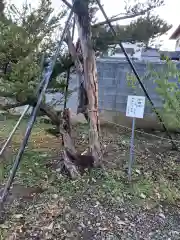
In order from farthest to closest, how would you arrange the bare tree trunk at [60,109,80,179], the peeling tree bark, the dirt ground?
the peeling tree bark, the bare tree trunk at [60,109,80,179], the dirt ground

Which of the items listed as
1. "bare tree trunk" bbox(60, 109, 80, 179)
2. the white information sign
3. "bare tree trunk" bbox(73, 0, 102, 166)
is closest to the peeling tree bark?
"bare tree trunk" bbox(73, 0, 102, 166)

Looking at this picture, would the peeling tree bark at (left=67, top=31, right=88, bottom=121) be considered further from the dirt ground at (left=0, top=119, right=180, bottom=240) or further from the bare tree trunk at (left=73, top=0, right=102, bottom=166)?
the dirt ground at (left=0, top=119, right=180, bottom=240)

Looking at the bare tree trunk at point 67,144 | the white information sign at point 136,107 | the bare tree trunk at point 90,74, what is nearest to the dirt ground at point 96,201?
the bare tree trunk at point 67,144

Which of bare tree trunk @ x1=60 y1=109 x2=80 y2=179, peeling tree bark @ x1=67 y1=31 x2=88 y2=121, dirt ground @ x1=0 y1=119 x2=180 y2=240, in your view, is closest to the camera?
dirt ground @ x1=0 y1=119 x2=180 y2=240

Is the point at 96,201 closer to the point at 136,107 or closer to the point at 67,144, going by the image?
the point at 67,144

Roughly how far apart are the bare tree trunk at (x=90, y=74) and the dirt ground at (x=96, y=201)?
290mm

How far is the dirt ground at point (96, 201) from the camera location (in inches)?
86.6

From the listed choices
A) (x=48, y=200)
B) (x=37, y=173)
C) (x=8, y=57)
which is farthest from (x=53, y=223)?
(x=8, y=57)

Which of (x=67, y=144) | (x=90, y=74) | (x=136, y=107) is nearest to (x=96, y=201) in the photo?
(x=67, y=144)

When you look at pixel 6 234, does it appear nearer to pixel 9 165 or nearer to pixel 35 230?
pixel 35 230

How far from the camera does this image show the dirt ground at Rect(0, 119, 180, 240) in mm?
2199

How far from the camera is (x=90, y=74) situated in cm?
317

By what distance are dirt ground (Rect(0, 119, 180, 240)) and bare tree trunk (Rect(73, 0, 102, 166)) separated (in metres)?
0.29

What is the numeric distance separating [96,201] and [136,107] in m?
1.14
